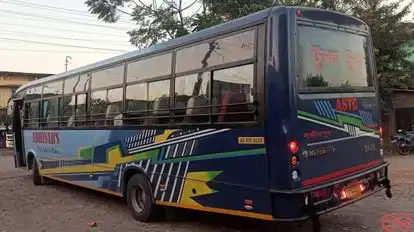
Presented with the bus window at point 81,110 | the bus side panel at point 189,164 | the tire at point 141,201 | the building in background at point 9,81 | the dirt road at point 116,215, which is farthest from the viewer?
the building in background at point 9,81

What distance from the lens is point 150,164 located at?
7531 millimetres

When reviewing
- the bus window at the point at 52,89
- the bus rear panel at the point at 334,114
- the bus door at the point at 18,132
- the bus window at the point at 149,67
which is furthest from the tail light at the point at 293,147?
the bus door at the point at 18,132

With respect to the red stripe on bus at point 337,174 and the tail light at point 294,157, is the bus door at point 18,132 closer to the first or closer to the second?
the red stripe on bus at point 337,174

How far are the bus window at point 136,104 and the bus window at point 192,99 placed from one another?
0.95 metres

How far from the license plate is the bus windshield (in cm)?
129

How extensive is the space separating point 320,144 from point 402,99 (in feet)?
53.7

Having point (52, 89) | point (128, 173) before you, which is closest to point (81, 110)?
point (52, 89)

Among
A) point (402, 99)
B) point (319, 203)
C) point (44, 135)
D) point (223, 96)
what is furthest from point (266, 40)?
point (402, 99)

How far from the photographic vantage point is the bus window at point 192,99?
646 centimetres

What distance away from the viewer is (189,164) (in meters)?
6.65

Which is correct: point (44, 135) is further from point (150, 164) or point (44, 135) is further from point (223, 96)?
point (223, 96)

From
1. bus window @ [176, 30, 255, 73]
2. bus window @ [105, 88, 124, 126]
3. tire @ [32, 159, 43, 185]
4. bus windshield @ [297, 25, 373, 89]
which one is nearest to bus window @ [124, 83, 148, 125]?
bus window @ [105, 88, 124, 126]

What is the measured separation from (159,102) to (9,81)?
139 ft

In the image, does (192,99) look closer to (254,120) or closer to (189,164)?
(189,164)
